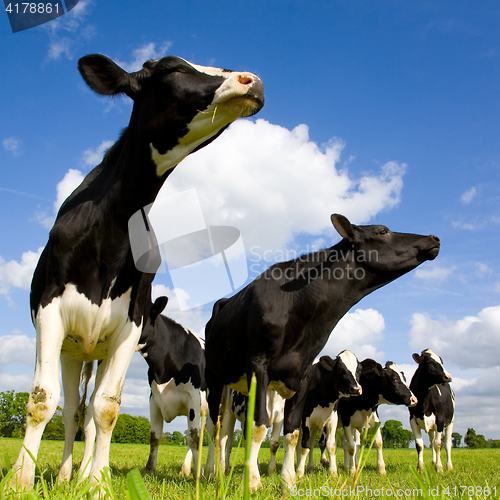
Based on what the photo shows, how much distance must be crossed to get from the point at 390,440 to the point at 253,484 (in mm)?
44733

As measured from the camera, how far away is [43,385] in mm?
3031

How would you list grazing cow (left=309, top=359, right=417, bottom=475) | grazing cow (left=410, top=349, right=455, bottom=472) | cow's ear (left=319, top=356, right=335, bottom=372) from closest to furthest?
cow's ear (left=319, top=356, right=335, bottom=372), grazing cow (left=309, top=359, right=417, bottom=475), grazing cow (left=410, top=349, right=455, bottom=472)

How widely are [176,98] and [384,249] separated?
386 cm

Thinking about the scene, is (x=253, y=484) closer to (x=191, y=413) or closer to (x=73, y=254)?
(x=73, y=254)

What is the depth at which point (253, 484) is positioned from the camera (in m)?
4.51

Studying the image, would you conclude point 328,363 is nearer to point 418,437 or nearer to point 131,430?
point 418,437

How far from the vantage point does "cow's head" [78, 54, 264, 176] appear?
132 inches

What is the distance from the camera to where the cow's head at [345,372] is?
9479mm

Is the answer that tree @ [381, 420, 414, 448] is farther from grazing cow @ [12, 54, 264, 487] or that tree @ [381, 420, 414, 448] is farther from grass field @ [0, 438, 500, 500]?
grazing cow @ [12, 54, 264, 487]

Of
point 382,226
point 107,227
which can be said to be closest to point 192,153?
point 107,227

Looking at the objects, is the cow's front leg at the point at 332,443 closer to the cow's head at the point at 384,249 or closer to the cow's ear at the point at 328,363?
the cow's ear at the point at 328,363

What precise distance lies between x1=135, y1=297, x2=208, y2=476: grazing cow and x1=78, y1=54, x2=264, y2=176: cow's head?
499 centimetres

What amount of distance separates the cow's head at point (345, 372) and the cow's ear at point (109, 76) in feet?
24.6

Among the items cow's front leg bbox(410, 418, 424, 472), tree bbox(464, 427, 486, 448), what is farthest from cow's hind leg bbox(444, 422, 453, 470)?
tree bbox(464, 427, 486, 448)
